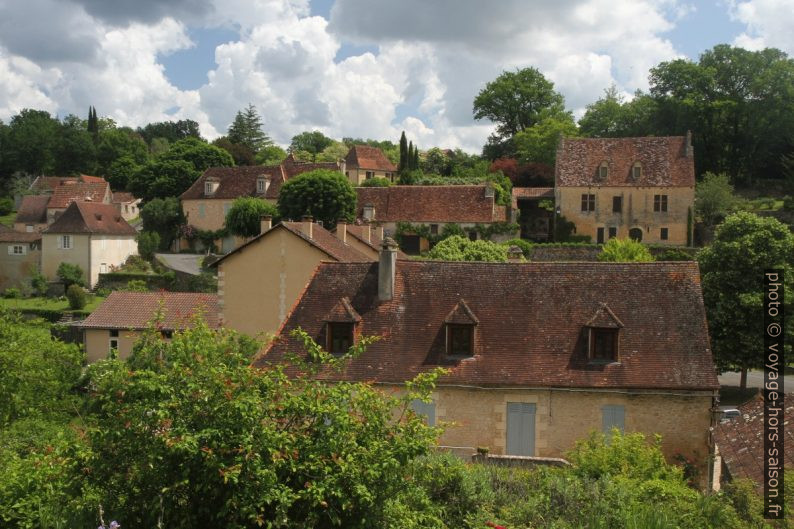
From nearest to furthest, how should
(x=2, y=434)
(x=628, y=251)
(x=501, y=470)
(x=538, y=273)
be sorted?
(x=501, y=470) < (x=2, y=434) < (x=538, y=273) < (x=628, y=251)

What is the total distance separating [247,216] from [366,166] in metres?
26.4

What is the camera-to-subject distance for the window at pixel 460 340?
20.3 metres

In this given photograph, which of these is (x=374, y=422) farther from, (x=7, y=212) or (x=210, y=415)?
(x=7, y=212)

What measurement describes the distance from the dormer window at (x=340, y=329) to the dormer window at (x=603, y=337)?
6305mm

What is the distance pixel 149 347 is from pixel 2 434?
8.58 m

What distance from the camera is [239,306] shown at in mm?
28609

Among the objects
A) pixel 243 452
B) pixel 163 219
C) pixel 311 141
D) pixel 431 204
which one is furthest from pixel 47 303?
pixel 311 141

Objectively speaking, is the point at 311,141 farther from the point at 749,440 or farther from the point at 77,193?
the point at 749,440

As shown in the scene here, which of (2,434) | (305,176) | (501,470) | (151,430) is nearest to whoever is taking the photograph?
(151,430)

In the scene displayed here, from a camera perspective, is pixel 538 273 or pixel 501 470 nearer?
pixel 501 470

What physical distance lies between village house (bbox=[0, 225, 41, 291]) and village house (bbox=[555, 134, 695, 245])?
139ft

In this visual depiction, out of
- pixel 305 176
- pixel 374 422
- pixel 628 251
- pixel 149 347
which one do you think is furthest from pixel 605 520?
pixel 305 176

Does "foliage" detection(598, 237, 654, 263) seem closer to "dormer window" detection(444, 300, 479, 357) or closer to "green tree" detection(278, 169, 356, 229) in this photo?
"green tree" detection(278, 169, 356, 229)

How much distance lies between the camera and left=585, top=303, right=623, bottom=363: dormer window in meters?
19.7
